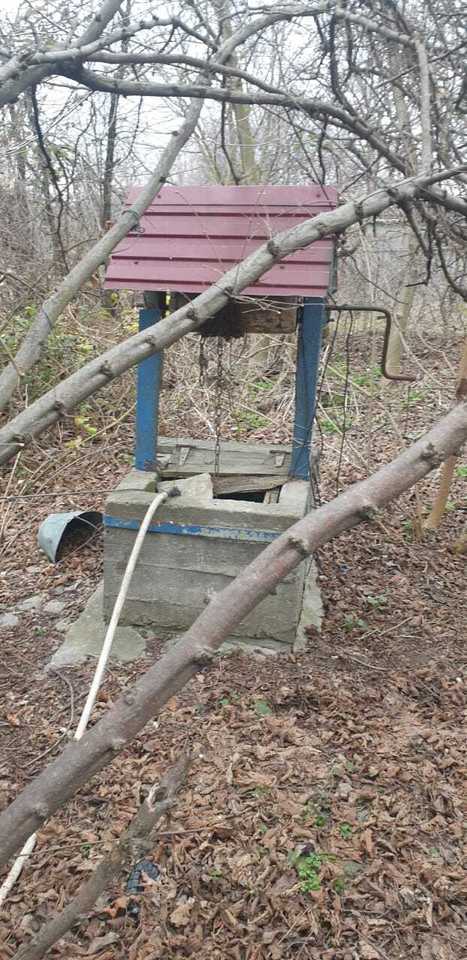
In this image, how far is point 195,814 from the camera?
103 inches

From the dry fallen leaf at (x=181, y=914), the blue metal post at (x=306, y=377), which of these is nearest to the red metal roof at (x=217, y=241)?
the blue metal post at (x=306, y=377)

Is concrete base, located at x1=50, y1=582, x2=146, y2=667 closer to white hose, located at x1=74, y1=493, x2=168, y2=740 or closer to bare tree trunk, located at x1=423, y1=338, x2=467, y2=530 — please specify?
white hose, located at x1=74, y1=493, x2=168, y2=740

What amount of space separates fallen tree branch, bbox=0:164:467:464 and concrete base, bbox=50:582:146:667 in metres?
2.24

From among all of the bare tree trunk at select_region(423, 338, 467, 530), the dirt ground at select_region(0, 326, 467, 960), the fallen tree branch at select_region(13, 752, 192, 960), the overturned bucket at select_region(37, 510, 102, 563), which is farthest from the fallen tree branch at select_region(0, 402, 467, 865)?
the overturned bucket at select_region(37, 510, 102, 563)

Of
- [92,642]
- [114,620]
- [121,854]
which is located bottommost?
[92,642]

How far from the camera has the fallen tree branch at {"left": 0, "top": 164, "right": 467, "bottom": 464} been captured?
1510mm

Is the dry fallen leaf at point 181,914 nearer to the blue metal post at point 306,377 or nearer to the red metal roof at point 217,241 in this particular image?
the blue metal post at point 306,377

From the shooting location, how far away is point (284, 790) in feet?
9.02

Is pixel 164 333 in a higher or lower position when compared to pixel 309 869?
higher

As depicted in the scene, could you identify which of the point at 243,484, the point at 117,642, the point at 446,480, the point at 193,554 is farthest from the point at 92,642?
the point at 446,480

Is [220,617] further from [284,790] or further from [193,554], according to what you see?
[193,554]

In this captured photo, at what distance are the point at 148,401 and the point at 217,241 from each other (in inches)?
40.3

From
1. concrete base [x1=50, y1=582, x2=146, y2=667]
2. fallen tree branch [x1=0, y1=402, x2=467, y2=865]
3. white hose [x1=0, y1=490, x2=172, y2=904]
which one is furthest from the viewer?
concrete base [x1=50, y1=582, x2=146, y2=667]

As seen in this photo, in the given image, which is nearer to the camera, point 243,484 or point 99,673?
point 99,673
